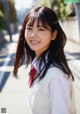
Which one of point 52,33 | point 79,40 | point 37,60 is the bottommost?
point 79,40

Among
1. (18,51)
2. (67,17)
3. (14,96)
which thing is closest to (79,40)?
(67,17)

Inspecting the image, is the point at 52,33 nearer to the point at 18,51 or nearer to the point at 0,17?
the point at 18,51

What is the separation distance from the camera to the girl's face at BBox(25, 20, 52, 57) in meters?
2.39

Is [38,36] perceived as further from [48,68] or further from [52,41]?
[48,68]

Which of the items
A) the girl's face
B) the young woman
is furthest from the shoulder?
the girl's face

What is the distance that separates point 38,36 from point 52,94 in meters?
0.39

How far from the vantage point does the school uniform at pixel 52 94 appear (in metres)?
2.22

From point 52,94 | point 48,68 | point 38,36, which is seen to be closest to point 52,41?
point 38,36

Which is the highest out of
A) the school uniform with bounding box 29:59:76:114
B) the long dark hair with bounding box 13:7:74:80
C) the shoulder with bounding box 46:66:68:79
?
the long dark hair with bounding box 13:7:74:80

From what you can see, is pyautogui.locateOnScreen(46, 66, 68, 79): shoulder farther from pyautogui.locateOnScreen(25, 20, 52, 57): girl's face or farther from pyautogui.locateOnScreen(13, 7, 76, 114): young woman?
pyautogui.locateOnScreen(25, 20, 52, 57): girl's face

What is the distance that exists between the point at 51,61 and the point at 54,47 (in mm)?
147

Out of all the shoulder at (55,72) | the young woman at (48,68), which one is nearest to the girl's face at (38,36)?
the young woman at (48,68)

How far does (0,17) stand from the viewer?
37312 millimetres

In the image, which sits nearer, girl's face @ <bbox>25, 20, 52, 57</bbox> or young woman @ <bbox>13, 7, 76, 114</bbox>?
young woman @ <bbox>13, 7, 76, 114</bbox>
